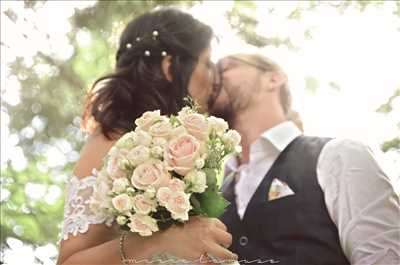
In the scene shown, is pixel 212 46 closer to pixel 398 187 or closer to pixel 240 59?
pixel 240 59

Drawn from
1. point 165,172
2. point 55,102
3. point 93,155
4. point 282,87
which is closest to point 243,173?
point 282,87

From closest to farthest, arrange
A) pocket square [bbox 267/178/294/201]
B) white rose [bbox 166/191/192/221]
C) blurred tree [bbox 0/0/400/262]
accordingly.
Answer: white rose [bbox 166/191/192/221] < pocket square [bbox 267/178/294/201] < blurred tree [bbox 0/0/400/262]

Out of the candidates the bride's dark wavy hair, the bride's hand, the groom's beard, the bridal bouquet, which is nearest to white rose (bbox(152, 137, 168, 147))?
the bridal bouquet

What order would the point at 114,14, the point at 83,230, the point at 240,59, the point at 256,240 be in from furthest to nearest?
Answer: the point at 114,14, the point at 240,59, the point at 256,240, the point at 83,230

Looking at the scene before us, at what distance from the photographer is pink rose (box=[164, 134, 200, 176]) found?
0.68 metres

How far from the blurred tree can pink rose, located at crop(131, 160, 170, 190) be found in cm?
53

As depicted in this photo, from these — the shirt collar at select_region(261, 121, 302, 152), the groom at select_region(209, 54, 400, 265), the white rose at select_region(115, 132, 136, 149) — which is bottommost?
the groom at select_region(209, 54, 400, 265)

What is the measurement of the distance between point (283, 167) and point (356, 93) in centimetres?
22

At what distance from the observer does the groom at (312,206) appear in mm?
862

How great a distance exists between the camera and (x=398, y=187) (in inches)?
35.9

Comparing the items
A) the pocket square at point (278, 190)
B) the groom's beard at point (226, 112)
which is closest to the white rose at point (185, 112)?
the pocket square at point (278, 190)

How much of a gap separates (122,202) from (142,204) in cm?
2

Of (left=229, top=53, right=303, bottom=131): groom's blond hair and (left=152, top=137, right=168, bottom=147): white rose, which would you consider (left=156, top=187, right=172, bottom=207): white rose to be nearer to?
(left=152, top=137, right=168, bottom=147): white rose

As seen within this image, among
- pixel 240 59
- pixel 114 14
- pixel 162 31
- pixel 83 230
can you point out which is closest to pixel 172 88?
pixel 162 31
